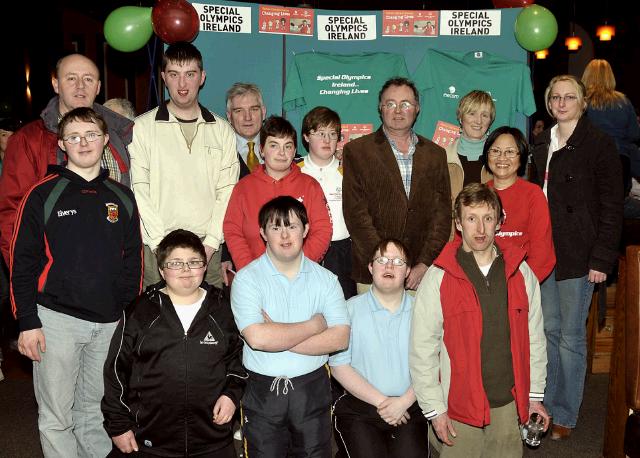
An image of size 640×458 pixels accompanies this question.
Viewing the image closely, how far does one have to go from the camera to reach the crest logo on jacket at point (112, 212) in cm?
288

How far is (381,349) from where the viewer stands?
2916mm

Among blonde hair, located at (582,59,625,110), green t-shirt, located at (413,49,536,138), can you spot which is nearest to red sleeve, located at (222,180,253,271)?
green t-shirt, located at (413,49,536,138)

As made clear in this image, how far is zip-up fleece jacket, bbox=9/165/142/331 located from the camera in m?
2.71

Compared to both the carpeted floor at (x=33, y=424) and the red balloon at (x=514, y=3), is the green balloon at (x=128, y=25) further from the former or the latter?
the red balloon at (x=514, y=3)

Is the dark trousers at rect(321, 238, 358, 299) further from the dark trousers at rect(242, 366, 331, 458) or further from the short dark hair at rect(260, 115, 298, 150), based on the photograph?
the dark trousers at rect(242, 366, 331, 458)

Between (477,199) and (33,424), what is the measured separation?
9.91 feet

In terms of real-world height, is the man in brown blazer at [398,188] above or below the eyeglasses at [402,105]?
below

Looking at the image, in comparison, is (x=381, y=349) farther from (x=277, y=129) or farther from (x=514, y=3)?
(x=514, y=3)

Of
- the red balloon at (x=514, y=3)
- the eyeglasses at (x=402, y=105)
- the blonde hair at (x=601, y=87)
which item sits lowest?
the eyeglasses at (x=402, y=105)

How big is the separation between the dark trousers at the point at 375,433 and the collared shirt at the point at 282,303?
0.28 metres

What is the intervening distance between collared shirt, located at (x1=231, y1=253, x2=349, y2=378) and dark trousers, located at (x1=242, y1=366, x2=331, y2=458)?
0.06m

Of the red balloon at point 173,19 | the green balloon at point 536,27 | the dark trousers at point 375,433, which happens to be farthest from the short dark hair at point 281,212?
the green balloon at point 536,27

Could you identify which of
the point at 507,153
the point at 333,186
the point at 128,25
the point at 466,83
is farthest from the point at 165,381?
the point at 466,83

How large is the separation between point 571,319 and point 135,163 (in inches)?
104
